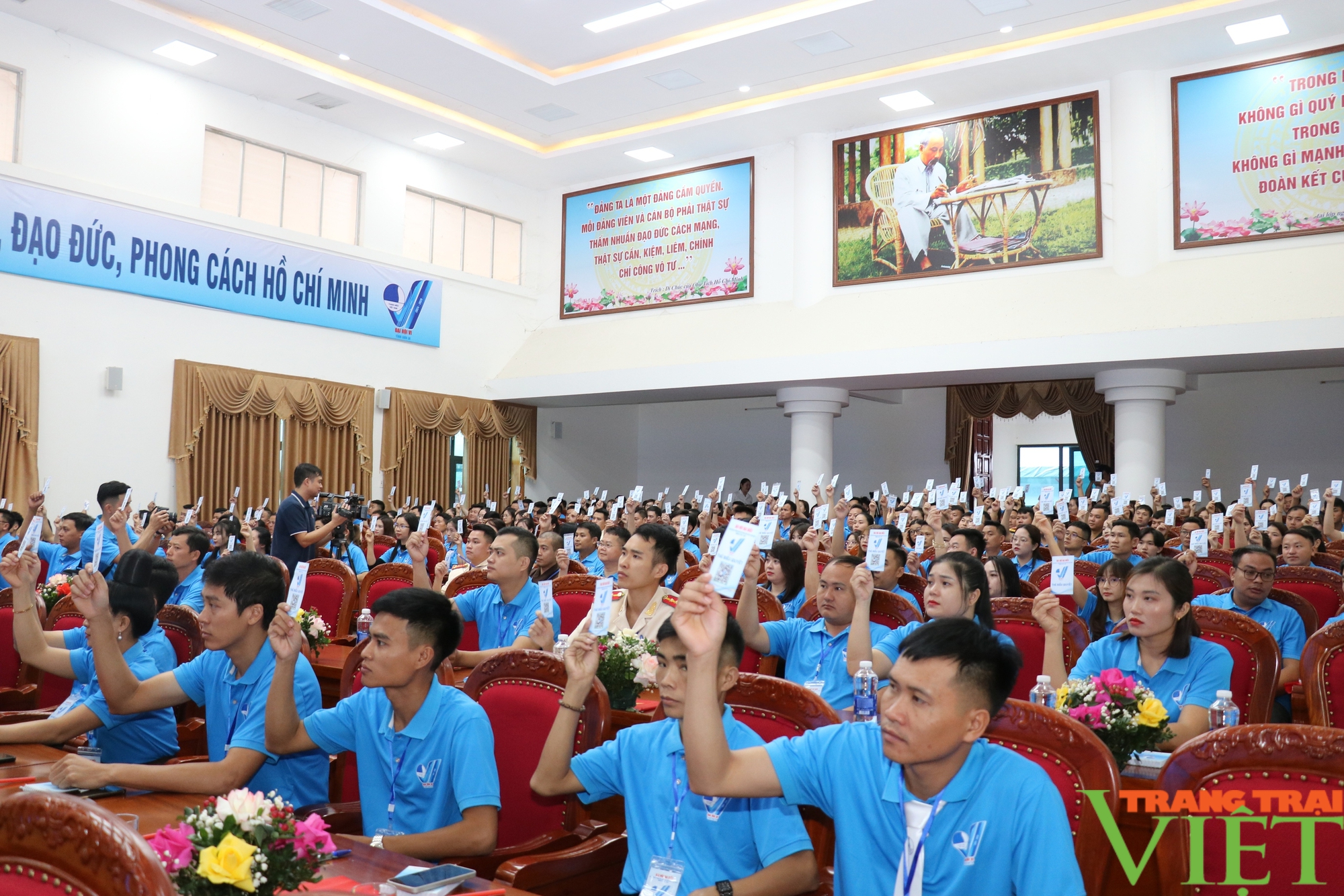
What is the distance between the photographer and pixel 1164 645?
332 cm

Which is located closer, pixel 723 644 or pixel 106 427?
pixel 723 644

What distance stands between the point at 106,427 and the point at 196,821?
11.3 metres

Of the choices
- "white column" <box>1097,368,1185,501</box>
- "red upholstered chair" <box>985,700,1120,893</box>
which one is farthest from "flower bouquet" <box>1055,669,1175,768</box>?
"white column" <box>1097,368,1185,501</box>

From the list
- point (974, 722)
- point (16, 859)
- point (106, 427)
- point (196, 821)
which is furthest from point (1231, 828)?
point (106, 427)

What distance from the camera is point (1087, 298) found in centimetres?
1162

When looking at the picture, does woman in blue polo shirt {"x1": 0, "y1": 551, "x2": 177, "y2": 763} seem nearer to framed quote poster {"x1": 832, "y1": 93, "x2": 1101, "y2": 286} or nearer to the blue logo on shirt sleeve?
the blue logo on shirt sleeve

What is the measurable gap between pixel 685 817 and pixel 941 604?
1.70 m

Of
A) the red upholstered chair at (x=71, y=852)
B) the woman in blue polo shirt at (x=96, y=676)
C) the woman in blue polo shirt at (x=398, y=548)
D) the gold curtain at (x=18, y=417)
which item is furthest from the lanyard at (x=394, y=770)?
the gold curtain at (x=18, y=417)

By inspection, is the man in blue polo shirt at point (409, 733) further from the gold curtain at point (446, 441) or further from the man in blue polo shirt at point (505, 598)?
Result: the gold curtain at point (446, 441)

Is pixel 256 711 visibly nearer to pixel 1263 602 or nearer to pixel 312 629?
pixel 312 629

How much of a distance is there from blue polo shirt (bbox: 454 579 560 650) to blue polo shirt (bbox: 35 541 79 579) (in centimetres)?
328

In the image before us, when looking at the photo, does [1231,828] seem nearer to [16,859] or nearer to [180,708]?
[16,859]

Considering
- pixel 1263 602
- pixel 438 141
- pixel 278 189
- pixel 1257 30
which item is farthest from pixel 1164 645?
pixel 438 141

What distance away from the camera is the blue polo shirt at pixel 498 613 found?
4.51 meters
